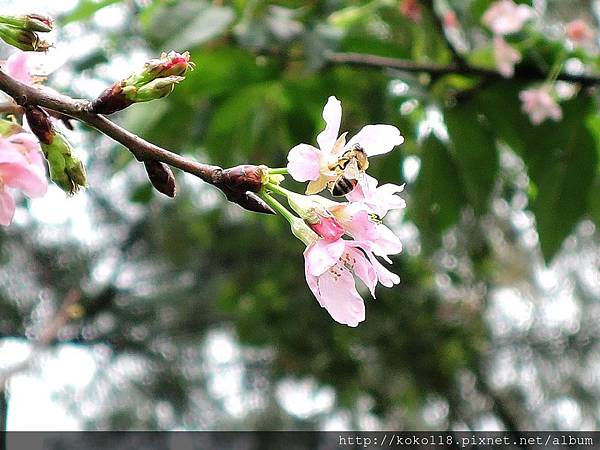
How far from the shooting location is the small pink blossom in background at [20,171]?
312 mm

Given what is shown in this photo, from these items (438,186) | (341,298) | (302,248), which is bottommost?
(302,248)

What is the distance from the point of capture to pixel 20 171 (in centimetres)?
32

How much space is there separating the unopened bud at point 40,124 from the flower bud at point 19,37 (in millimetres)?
41

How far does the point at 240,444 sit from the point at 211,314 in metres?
0.38

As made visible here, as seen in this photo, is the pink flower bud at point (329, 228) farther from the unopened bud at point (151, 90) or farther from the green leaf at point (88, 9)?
the green leaf at point (88, 9)

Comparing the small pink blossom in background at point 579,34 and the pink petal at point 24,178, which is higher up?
the pink petal at point 24,178

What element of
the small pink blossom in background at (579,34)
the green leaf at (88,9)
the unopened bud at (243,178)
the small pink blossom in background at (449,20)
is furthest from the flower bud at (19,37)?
the small pink blossom in background at (579,34)

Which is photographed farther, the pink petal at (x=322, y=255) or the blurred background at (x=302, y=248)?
the blurred background at (x=302, y=248)

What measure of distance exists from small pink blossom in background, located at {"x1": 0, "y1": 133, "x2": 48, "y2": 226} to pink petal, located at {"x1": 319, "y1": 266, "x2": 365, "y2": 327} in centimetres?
14

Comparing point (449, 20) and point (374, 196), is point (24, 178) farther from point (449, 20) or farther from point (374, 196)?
point (449, 20)

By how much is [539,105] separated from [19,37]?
0.69m

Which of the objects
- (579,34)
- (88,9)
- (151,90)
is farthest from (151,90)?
(579,34)

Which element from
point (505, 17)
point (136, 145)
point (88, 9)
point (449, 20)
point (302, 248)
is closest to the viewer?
point (136, 145)

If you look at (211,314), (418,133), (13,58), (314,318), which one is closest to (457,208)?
(418,133)
